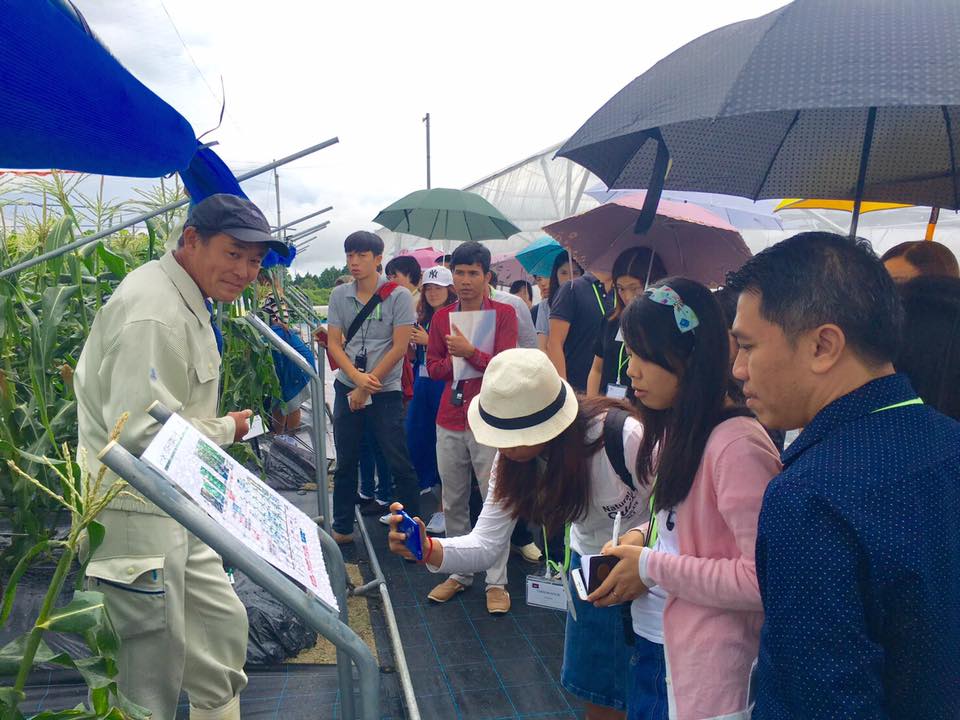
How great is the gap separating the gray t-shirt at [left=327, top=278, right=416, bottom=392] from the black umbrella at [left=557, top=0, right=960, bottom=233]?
2.01m

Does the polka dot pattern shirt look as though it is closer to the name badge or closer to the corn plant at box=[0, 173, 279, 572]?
the corn plant at box=[0, 173, 279, 572]

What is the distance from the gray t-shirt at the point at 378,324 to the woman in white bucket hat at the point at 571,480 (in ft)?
7.63

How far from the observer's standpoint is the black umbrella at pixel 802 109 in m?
1.35

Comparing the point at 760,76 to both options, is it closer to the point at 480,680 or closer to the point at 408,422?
the point at 480,680

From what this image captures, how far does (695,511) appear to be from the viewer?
1510 millimetres

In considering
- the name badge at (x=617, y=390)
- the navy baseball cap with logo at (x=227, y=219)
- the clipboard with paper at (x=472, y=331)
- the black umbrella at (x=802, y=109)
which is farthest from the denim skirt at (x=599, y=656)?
the clipboard with paper at (x=472, y=331)

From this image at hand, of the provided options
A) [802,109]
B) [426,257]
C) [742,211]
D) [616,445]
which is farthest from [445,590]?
[426,257]

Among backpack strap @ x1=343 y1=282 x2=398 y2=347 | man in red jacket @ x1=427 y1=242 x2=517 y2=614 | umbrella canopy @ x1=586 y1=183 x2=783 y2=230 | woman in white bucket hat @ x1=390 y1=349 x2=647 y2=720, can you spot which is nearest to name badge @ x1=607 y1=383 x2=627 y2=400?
man in red jacket @ x1=427 y1=242 x2=517 y2=614

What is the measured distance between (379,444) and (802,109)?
3304 millimetres

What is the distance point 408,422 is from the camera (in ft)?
16.5

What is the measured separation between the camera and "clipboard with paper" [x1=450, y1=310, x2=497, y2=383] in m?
3.81

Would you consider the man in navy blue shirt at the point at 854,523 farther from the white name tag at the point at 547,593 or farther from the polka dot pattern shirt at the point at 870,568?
the white name tag at the point at 547,593

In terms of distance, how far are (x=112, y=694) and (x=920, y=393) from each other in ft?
6.13

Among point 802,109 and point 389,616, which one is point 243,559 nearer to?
point 802,109
